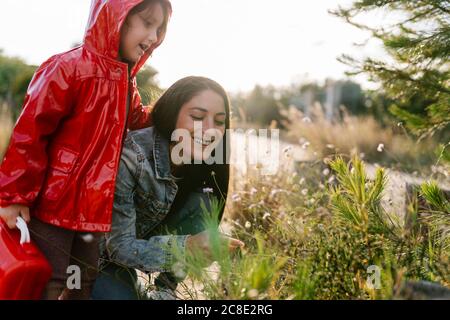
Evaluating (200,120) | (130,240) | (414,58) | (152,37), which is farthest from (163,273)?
(414,58)

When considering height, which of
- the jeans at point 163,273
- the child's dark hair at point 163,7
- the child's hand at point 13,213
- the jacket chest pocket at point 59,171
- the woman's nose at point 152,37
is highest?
the child's dark hair at point 163,7

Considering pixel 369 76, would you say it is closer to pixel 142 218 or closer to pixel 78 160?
pixel 142 218

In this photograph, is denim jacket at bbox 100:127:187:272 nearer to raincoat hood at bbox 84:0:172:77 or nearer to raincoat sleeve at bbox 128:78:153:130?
raincoat sleeve at bbox 128:78:153:130

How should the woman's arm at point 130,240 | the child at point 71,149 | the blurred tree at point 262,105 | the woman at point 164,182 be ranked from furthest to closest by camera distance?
the blurred tree at point 262,105 < the woman at point 164,182 < the woman's arm at point 130,240 < the child at point 71,149

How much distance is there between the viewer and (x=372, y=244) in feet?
7.83

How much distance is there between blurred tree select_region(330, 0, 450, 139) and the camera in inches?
149

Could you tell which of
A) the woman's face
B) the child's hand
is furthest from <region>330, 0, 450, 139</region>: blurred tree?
the child's hand

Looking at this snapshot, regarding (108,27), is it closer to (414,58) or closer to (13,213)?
(13,213)

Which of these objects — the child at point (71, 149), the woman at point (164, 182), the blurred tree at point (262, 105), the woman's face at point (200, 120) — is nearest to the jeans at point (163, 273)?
the woman at point (164, 182)

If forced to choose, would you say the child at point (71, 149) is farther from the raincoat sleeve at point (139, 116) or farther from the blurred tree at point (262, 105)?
the blurred tree at point (262, 105)

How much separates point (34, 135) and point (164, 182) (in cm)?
78

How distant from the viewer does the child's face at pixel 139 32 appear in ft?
8.39

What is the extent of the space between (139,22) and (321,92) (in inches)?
1283

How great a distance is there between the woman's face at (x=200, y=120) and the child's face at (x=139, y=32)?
407 millimetres
